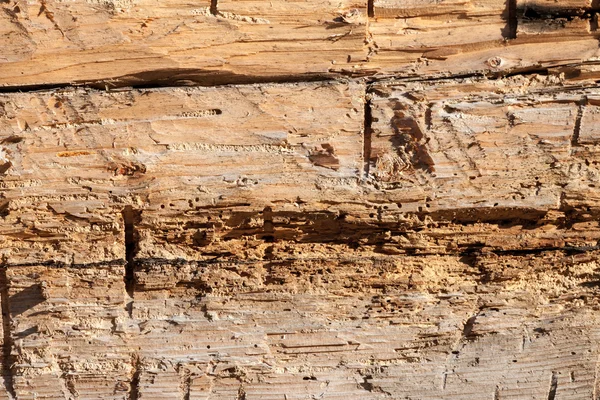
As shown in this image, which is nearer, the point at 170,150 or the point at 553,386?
the point at 170,150

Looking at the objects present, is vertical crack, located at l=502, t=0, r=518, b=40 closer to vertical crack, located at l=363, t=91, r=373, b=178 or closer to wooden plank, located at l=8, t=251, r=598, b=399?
vertical crack, located at l=363, t=91, r=373, b=178

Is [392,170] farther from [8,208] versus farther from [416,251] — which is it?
[8,208]

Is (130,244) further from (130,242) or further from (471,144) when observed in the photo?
(471,144)

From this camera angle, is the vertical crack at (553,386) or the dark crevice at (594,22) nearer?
the dark crevice at (594,22)

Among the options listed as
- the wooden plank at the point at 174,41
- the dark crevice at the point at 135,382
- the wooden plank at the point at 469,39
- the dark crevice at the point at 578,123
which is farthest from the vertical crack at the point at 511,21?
the dark crevice at the point at 135,382

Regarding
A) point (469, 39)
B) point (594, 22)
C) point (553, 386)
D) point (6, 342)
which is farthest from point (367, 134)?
point (6, 342)

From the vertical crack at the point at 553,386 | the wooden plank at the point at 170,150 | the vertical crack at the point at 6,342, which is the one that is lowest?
the vertical crack at the point at 553,386

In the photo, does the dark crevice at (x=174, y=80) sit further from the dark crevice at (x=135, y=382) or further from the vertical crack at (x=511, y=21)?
the dark crevice at (x=135, y=382)
